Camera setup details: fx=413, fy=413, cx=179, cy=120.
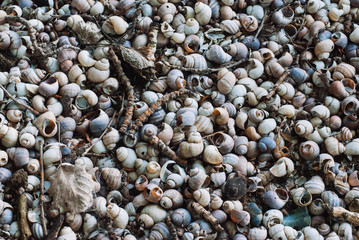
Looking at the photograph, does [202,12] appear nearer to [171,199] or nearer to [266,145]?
[266,145]

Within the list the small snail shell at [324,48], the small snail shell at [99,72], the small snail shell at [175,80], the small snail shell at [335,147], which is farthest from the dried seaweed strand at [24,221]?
the small snail shell at [324,48]

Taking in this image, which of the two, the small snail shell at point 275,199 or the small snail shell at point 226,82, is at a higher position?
the small snail shell at point 226,82

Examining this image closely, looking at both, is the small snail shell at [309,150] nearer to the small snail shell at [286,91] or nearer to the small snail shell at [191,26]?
the small snail shell at [286,91]

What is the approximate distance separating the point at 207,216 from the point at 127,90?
1.08m

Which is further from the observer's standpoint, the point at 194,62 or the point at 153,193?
the point at 194,62

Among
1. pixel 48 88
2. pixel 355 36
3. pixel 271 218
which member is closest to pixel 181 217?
pixel 271 218

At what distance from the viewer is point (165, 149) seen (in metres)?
2.76

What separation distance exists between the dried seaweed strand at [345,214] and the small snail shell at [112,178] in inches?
54.0

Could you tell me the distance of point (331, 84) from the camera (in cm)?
319

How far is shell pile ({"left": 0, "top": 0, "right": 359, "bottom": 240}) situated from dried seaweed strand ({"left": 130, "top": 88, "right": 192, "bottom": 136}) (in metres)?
0.01

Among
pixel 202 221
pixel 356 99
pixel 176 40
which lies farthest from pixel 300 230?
pixel 176 40

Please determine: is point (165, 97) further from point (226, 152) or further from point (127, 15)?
point (127, 15)

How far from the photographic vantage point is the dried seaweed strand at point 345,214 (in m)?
2.62

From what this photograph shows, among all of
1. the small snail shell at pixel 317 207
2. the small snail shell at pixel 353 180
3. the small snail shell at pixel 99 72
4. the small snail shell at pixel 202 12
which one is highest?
the small snail shell at pixel 202 12
